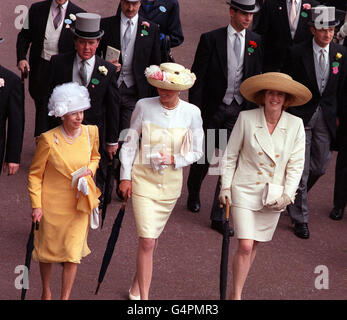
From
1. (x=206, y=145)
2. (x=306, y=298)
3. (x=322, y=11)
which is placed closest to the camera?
(x=306, y=298)

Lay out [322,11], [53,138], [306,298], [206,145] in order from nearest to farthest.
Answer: [53,138], [306,298], [322,11], [206,145]

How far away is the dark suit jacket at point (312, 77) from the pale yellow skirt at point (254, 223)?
6.26 ft

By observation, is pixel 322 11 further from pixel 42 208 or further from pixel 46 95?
pixel 42 208

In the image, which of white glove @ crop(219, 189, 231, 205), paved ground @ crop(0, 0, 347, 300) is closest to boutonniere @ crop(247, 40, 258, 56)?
paved ground @ crop(0, 0, 347, 300)

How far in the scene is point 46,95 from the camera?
29.3 ft

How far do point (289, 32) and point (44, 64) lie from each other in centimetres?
268

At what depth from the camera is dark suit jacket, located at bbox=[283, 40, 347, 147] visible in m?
9.64

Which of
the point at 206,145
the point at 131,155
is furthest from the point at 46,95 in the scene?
the point at 206,145

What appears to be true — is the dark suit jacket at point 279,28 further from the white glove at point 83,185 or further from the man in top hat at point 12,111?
the white glove at point 83,185

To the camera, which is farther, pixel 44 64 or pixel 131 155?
pixel 44 64

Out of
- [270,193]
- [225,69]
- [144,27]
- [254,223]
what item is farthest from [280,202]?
[144,27]

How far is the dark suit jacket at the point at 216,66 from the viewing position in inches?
377

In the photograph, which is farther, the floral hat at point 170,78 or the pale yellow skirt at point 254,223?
the pale yellow skirt at point 254,223

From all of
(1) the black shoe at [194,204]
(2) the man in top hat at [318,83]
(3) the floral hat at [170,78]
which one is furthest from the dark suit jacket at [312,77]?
(3) the floral hat at [170,78]
